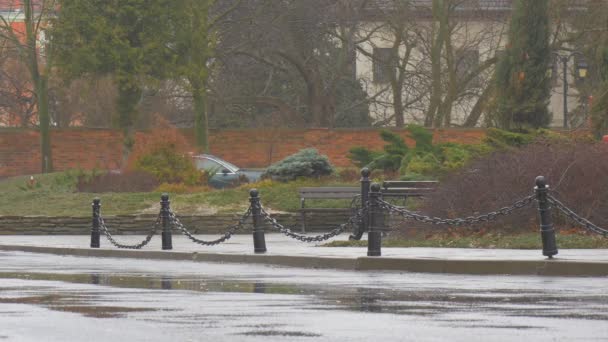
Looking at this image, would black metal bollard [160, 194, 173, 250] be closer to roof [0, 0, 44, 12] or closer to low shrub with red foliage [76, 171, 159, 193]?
low shrub with red foliage [76, 171, 159, 193]

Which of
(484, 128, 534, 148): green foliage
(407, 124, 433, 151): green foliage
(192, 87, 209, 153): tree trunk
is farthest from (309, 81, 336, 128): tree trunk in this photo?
(484, 128, 534, 148): green foliage

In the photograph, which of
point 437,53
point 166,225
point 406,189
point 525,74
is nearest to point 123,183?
point 525,74

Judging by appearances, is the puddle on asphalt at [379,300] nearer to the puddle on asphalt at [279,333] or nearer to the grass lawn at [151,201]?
the puddle on asphalt at [279,333]

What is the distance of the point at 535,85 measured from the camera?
115ft

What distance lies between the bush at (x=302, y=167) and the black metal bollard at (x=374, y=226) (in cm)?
1577

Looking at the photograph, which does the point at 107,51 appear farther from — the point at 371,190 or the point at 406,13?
the point at 371,190

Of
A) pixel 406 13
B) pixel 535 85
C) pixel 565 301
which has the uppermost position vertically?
pixel 406 13

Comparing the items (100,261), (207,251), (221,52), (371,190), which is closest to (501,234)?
(371,190)

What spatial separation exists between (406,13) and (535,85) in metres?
18.0

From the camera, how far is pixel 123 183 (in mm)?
36281

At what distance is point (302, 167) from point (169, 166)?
3.71m

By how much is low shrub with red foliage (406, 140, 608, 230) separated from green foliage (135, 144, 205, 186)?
14264 mm

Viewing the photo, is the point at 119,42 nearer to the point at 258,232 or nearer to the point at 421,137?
the point at 421,137

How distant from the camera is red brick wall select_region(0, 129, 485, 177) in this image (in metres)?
49.4
